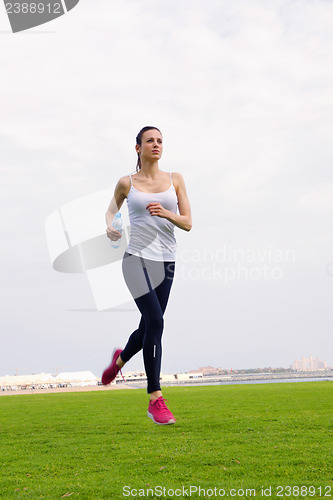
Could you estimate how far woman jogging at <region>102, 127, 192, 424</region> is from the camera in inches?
213

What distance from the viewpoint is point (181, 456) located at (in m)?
4.46

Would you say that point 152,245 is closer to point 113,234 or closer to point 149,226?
point 149,226

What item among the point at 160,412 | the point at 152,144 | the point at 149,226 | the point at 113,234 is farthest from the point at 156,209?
the point at 160,412

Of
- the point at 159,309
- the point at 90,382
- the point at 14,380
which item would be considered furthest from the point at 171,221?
the point at 14,380

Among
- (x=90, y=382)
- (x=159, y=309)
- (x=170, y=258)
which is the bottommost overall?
(x=90, y=382)

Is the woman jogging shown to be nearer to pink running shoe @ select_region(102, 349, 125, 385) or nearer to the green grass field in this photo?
the green grass field

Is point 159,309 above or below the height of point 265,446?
above

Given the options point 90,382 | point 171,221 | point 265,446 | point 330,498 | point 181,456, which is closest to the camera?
point 330,498

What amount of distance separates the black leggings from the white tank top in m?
0.10

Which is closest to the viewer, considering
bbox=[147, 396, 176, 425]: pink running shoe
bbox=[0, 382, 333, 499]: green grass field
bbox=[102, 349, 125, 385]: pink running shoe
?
bbox=[0, 382, 333, 499]: green grass field

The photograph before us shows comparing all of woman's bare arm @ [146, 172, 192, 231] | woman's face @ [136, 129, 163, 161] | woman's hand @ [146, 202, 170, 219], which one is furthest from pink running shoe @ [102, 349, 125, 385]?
woman's face @ [136, 129, 163, 161]

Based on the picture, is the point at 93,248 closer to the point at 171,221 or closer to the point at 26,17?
the point at 171,221

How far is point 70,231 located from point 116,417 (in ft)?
12.6

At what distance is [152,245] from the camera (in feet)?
18.0
